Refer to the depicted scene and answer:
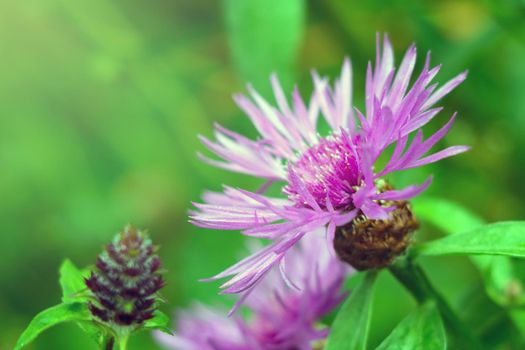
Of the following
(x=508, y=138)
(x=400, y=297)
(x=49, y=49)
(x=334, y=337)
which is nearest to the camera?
(x=334, y=337)

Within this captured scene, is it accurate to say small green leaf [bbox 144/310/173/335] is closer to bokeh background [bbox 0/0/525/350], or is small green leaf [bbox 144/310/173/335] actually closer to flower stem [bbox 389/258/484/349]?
flower stem [bbox 389/258/484/349]

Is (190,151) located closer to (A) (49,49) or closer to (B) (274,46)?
(A) (49,49)

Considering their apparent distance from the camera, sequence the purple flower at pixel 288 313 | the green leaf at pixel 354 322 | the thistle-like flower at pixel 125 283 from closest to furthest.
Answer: the thistle-like flower at pixel 125 283, the green leaf at pixel 354 322, the purple flower at pixel 288 313

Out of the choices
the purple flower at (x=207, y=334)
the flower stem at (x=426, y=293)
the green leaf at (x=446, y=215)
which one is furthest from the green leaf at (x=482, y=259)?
the purple flower at (x=207, y=334)

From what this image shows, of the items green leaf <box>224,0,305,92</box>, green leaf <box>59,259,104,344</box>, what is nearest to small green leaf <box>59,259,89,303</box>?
green leaf <box>59,259,104,344</box>

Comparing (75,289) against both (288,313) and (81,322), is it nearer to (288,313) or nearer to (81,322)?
(81,322)

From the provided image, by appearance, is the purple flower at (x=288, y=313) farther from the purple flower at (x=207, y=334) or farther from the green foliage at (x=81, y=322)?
the green foliage at (x=81, y=322)

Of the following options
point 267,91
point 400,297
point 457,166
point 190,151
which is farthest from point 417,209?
point 190,151
